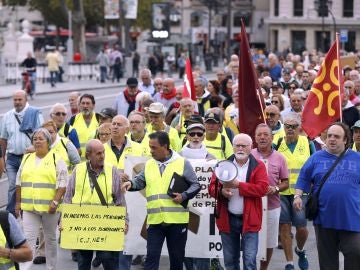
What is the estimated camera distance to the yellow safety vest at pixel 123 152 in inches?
420

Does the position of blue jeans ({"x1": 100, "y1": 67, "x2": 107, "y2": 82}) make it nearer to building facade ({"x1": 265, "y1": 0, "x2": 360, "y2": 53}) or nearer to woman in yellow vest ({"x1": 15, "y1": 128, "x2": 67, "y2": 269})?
woman in yellow vest ({"x1": 15, "y1": 128, "x2": 67, "y2": 269})

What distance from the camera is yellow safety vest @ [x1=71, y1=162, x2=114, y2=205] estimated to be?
9.16m

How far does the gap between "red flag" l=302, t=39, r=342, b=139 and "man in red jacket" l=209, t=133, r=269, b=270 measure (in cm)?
224

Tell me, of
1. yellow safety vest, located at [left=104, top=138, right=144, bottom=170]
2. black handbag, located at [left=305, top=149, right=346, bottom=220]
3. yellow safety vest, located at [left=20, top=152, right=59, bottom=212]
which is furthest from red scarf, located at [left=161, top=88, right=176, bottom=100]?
black handbag, located at [left=305, top=149, right=346, bottom=220]

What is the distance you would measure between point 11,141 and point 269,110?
10.7 ft

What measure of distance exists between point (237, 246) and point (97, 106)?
2359 centimetres

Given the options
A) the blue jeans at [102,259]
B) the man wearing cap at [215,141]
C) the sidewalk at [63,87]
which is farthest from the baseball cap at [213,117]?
the sidewalk at [63,87]

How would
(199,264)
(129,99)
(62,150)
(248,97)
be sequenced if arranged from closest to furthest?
(199,264)
(62,150)
(248,97)
(129,99)

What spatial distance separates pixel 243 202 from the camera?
30.8 ft

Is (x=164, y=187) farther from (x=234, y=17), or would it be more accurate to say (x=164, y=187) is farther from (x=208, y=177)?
(x=234, y=17)

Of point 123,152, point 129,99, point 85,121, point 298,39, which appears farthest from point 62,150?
point 298,39

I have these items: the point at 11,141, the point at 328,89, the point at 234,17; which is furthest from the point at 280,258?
the point at 234,17

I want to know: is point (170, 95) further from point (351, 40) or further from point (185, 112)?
point (351, 40)

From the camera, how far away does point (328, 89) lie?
38.6 feet
